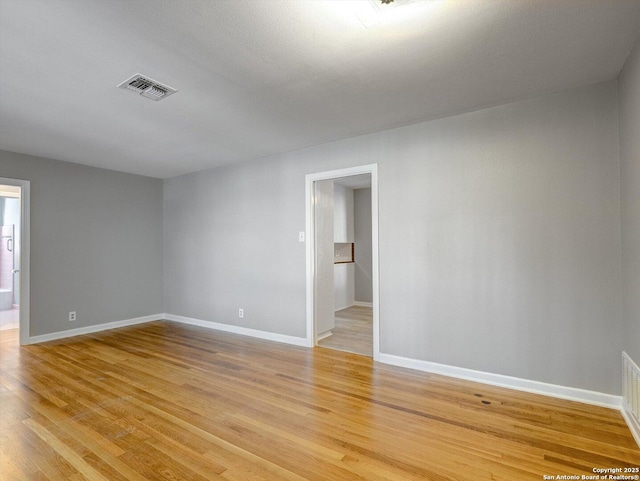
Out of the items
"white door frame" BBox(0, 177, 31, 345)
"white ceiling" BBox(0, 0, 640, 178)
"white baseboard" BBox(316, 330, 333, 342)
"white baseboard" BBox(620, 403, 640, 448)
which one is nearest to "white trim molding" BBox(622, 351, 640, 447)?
"white baseboard" BBox(620, 403, 640, 448)

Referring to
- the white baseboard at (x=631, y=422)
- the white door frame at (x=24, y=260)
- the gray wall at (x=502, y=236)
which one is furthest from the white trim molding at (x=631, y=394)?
the white door frame at (x=24, y=260)

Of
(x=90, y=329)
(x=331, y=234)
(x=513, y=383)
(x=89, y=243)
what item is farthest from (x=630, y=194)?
(x=90, y=329)

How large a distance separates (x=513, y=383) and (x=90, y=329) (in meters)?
5.65

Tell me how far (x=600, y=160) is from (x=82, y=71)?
Answer: 12.9 ft

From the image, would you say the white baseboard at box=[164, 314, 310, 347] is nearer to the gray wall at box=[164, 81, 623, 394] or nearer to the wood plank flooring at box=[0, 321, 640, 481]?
the gray wall at box=[164, 81, 623, 394]

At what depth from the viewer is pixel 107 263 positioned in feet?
17.2

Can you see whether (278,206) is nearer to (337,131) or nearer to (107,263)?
(337,131)

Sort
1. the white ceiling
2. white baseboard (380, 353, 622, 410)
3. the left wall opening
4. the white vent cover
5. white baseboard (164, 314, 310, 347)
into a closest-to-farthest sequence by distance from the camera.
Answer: the white ceiling
the white vent cover
white baseboard (380, 353, 622, 410)
white baseboard (164, 314, 310, 347)
the left wall opening

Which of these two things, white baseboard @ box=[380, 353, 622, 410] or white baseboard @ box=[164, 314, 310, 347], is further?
white baseboard @ box=[164, 314, 310, 347]

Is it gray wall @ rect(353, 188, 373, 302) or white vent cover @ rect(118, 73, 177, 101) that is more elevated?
white vent cover @ rect(118, 73, 177, 101)

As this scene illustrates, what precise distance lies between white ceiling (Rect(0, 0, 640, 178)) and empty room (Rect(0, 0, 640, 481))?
18 millimetres

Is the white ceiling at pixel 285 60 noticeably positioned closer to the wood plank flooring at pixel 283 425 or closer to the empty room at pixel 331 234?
the empty room at pixel 331 234

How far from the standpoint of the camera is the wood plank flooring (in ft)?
6.11

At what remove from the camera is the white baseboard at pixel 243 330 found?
14.1ft
